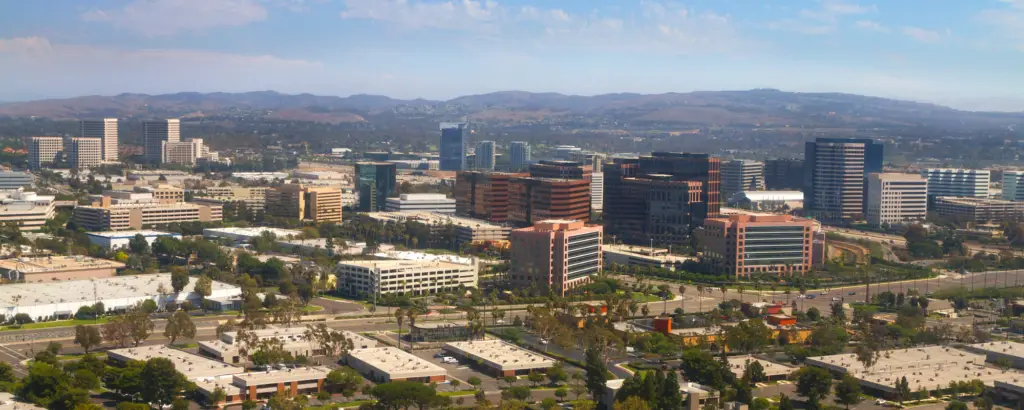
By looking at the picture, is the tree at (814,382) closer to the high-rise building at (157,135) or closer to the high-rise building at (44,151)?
the high-rise building at (44,151)

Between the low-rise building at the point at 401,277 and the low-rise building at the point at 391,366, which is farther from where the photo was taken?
the low-rise building at the point at 401,277

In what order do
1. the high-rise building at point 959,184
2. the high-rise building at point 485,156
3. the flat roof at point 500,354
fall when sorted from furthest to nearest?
1. the high-rise building at point 485,156
2. the high-rise building at point 959,184
3. the flat roof at point 500,354

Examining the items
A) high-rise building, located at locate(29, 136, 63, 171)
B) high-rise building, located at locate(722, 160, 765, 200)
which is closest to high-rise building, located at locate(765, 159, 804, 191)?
high-rise building, located at locate(722, 160, 765, 200)

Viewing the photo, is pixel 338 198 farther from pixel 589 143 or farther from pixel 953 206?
pixel 589 143

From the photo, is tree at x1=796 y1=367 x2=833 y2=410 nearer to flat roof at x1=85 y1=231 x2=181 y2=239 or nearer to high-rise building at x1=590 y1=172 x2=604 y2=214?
flat roof at x1=85 y1=231 x2=181 y2=239

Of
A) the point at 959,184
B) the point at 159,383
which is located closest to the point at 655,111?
the point at 959,184

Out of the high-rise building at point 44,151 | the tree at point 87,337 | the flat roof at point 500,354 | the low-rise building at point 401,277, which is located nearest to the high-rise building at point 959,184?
the low-rise building at point 401,277

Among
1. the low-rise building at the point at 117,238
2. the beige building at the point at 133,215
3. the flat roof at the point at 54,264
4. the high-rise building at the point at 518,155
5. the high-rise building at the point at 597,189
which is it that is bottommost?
the flat roof at the point at 54,264

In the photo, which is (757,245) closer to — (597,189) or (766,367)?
(766,367)
